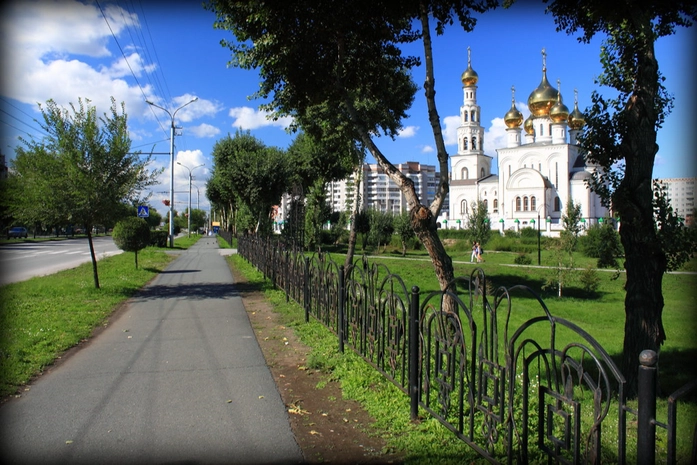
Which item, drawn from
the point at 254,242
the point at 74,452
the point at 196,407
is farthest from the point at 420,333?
the point at 254,242

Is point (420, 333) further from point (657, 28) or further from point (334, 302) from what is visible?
point (657, 28)

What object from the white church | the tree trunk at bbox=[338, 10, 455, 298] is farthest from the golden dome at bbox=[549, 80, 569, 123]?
the tree trunk at bbox=[338, 10, 455, 298]

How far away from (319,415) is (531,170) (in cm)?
6841

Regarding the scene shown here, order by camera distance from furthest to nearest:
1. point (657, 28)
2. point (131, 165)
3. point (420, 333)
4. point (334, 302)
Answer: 1. point (131, 165)
2. point (334, 302)
3. point (657, 28)
4. point (420, 333)

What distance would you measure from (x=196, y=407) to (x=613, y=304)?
15.9 m

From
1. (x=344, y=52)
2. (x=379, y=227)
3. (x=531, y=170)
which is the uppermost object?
(x=531, y=170)

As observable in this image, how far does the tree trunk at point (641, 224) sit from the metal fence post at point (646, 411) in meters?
3.83

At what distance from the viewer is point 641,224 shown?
539cm

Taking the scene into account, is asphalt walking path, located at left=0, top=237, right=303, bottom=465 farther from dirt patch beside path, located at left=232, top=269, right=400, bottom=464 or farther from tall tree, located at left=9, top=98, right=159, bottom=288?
tall tree, located at left=9, top=98, right=159, bottom=288

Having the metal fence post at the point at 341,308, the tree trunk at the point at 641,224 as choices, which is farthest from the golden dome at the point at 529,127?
the metal fence post at the point at 341,308

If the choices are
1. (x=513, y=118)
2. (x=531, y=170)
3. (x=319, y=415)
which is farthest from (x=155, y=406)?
(x=513, y=118)

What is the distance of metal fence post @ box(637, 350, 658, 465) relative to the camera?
1.94m

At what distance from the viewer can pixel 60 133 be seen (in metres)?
10.9

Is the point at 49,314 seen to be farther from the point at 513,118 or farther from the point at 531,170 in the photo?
Result: the point at 513,118
